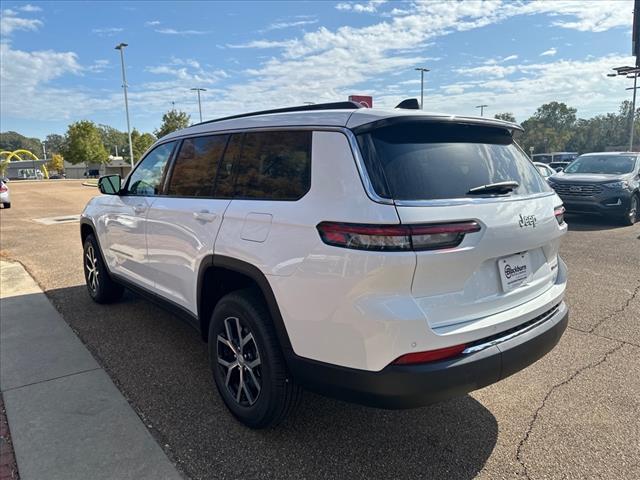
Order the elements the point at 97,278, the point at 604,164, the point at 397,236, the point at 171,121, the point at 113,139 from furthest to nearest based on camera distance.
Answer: the point at 113,139
the point at 171,121
the point at 604,164
the point at 97,278
the point at 397,236

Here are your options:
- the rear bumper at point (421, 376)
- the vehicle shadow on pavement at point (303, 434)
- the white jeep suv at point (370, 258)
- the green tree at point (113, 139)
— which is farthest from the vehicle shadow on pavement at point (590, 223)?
the green tree at point (113, 139)

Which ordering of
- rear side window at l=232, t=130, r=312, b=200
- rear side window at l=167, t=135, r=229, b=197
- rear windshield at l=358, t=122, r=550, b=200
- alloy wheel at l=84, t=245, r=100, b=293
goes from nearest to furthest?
rear windshield at l=358, t=122, r=550, b=200 → rear side window at l=232, t=130, r=312, b=200 → rear side window at l=167, t=135, r=229, b=197 → alloy wheel at l=84, t=245, r=100, b=293

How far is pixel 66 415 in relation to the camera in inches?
119

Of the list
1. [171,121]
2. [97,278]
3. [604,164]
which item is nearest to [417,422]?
[97,278]

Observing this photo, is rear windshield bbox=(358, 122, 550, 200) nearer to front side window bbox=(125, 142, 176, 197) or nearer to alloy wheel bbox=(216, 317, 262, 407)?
alloy wheel bbox=(216, 317, 262, 407)

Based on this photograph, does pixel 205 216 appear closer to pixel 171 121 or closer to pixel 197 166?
pixel 197 166

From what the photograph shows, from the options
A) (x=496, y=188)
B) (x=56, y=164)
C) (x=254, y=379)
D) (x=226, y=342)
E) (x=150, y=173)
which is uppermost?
(x=56, y=164)

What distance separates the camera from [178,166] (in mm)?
3664

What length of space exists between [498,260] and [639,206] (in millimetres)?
11225

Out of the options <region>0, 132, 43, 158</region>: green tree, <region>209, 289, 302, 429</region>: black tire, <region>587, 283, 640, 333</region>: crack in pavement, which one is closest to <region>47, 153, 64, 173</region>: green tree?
<region>0, 132, 43, 158</region>: green tree

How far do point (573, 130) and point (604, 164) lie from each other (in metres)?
102

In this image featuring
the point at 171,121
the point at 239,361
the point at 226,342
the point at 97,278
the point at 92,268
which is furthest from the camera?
the point at 171,121

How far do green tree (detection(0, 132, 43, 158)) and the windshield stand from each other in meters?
200

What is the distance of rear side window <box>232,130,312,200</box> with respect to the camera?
2.49 m
